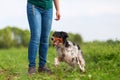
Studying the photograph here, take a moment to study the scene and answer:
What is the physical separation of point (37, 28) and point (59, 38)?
2.38 ft

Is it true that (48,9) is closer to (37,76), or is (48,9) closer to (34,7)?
(34,7)

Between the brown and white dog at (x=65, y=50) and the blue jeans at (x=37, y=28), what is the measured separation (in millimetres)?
261

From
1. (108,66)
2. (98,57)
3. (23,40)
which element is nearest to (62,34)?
(108,66)

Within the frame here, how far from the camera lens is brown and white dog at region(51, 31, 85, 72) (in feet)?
40.4

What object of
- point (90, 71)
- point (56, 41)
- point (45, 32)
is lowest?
point (90, 71)

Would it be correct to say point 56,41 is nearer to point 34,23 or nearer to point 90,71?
point 34,23

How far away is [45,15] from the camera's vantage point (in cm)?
1205

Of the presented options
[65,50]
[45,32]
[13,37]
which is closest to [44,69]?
[65,50]

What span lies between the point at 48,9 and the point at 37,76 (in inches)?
57.9

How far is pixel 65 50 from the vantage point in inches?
493

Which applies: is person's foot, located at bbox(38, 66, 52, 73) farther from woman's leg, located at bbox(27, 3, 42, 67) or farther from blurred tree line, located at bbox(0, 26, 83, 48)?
→ blurred tree line, located at bbox(0, 26, 83, 48)

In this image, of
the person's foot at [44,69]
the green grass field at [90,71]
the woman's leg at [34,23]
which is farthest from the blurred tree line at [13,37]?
the woman's leg at [34,23]

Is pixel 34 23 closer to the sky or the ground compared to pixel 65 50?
closer to the sky

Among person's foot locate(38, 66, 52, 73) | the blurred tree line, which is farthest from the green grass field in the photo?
the blurred tree line
